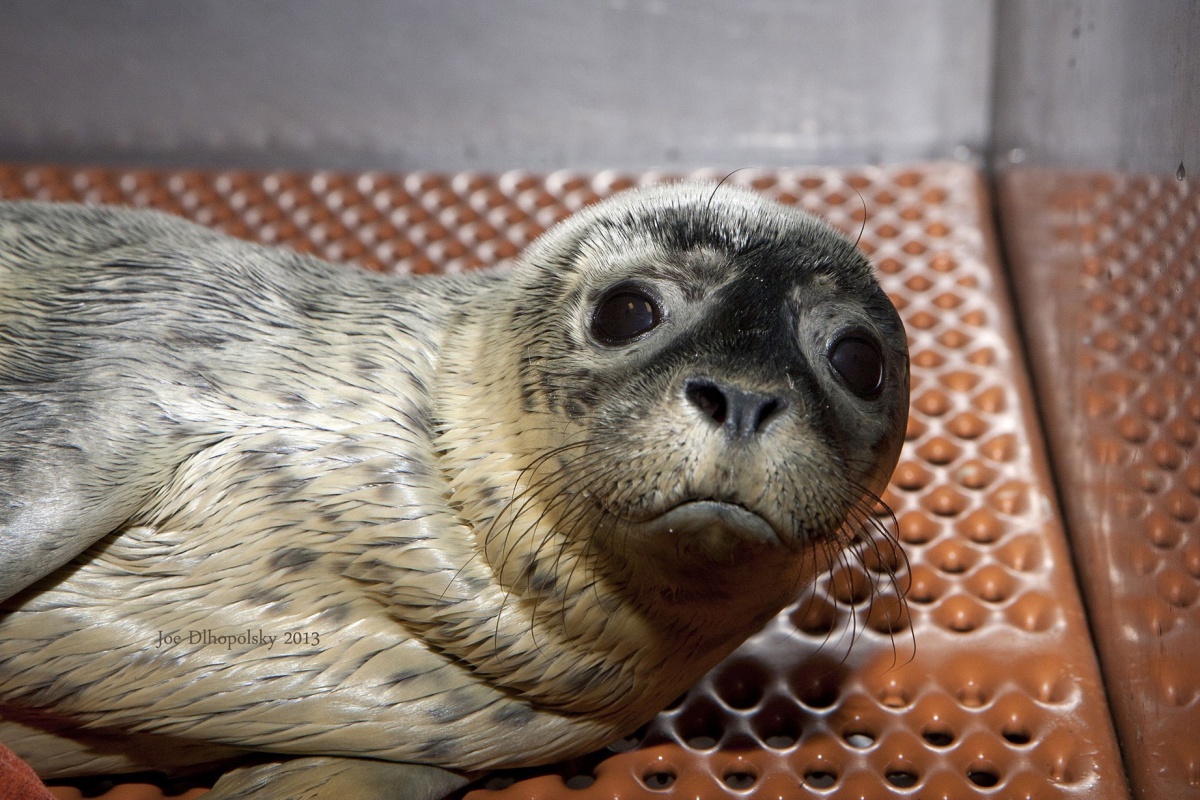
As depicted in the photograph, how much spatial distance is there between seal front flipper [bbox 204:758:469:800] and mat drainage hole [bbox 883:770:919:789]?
25.5 inches

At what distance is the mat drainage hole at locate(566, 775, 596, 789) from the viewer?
174cm

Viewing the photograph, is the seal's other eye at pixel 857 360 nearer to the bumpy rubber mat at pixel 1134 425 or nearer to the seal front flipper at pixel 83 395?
the bumpy rubber mat at pixel 1134 425

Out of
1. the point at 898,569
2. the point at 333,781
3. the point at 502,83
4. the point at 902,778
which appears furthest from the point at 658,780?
the point at 502,83

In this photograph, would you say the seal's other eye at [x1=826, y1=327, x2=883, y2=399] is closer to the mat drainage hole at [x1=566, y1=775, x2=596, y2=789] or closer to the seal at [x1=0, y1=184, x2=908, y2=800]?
the seal at [x1=0, y1=184, x2=908, y2=800]

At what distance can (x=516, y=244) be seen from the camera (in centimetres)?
273

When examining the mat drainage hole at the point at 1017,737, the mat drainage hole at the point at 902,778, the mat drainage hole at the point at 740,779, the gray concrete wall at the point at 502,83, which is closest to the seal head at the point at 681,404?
the mat drainage hole at the point at 740,779

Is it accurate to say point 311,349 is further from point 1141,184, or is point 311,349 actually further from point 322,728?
point 1141,184

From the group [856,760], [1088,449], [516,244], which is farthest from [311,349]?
[1088,449]

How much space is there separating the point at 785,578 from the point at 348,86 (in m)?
1.95

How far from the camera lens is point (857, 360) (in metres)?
1.48

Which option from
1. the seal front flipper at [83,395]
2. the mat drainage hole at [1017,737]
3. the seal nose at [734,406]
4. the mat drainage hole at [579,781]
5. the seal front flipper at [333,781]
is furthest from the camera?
the mat drainage hole at [1017,737]

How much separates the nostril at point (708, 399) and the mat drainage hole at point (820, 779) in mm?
757

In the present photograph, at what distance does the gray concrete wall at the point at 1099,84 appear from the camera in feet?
5.09

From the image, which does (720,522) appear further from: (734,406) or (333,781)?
(333,781)
